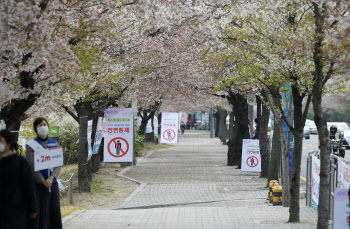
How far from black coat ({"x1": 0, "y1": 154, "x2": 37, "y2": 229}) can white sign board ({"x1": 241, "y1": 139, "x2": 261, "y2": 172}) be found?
1576 cm

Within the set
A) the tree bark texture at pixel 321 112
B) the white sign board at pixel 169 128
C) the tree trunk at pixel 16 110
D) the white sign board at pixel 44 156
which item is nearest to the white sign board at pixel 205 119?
the white sign board at pixel 169 128

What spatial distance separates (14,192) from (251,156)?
16.1 m

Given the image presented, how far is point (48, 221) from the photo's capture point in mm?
7738

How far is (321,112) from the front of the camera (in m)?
8.66

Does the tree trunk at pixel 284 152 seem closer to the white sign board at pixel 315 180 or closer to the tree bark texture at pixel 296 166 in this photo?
the white sign board at pixel 315 180


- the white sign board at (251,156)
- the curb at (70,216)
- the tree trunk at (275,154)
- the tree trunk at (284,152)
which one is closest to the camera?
the curb at (70,216)

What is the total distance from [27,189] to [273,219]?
5987mm

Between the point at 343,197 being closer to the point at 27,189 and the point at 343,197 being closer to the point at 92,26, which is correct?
the point at 27,189

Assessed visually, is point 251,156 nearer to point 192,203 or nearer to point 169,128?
point 192,203

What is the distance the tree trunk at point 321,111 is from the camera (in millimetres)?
8313

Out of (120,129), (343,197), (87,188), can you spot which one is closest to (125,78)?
(120,129)

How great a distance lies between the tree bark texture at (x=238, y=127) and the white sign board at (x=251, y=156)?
370 cm

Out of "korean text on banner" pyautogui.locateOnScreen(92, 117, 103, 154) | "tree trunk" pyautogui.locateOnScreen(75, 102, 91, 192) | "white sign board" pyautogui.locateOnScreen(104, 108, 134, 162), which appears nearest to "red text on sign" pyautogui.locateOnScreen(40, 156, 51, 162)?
"tree trunk" pyautogui.locateOnScreen(75, 102, 91, 192)

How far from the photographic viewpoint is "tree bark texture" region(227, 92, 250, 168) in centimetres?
2569
